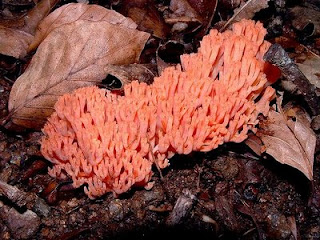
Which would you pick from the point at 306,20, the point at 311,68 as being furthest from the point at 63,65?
the point at 306,20

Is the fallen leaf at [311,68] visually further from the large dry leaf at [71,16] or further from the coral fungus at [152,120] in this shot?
the large dry leaf at [71,16]

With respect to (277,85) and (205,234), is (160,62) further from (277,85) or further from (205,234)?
(205,234)

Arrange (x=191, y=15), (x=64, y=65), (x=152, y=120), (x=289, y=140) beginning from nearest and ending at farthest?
(x=152, y=120)
(x=289, y=140)
(x=64, y=65)
(x=191, y=15)

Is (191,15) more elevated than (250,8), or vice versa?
(250,8)

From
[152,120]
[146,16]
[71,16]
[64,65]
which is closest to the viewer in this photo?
[152,120]

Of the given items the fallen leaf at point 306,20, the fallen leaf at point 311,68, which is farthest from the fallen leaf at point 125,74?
the fallen leaf at point 306,20

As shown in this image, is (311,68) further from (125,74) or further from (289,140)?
(125,74)

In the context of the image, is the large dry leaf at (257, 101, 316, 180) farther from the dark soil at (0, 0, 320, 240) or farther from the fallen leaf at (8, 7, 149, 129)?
the fallen leaf at (8, 7, 149, 129)
